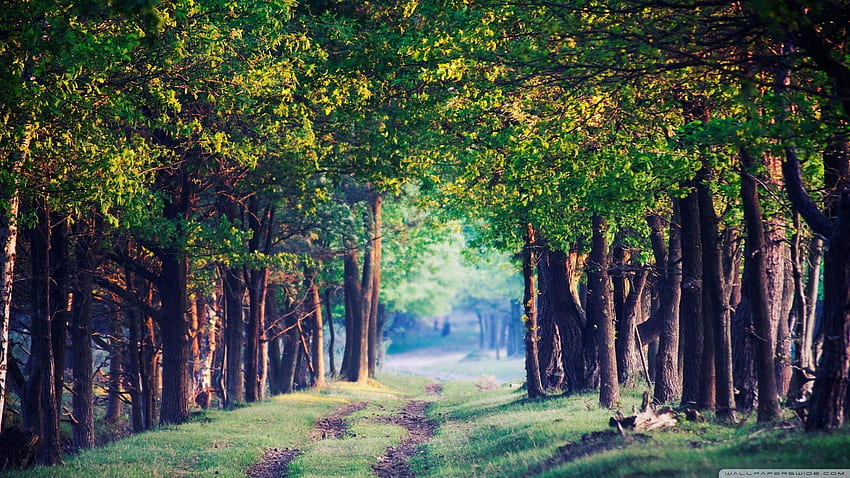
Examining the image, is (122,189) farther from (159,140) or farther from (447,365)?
(447,365)

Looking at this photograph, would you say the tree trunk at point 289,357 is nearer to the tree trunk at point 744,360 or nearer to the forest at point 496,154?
the forest at point 496,154

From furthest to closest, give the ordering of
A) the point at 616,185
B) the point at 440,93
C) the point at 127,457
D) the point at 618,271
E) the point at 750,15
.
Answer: the point at 618,271, the point at 440,93, the point at 127,457, the point at 616,185, the point at 750,15

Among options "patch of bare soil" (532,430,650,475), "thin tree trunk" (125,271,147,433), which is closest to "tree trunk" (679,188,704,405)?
"patch of bare soil" (532,430,650,475)

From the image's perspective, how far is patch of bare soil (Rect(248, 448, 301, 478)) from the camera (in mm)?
15852

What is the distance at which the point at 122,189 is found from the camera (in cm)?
1592

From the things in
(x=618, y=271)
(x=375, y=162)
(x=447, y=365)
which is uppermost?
(x=375, y=162)

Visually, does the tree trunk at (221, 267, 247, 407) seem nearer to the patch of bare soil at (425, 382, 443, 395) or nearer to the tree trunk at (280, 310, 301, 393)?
the tree trunk at (280, 310, 301, 393)

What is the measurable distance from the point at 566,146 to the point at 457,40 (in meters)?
2.95

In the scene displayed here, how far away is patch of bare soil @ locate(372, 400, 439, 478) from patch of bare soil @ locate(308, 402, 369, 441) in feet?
5.32

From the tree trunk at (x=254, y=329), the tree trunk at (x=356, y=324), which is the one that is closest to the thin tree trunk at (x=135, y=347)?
the tree trunk at (x=254, y=329)

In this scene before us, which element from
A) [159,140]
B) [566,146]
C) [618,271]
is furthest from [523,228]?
[159,140]

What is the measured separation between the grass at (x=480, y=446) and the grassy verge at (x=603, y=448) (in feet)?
0.07

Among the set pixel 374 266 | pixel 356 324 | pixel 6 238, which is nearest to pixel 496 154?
pixel 6 238

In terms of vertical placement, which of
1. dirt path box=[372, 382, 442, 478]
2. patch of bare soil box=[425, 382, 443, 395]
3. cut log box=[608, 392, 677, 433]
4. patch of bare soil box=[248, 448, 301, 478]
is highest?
cut log box=[608, 392, 677, 433]
